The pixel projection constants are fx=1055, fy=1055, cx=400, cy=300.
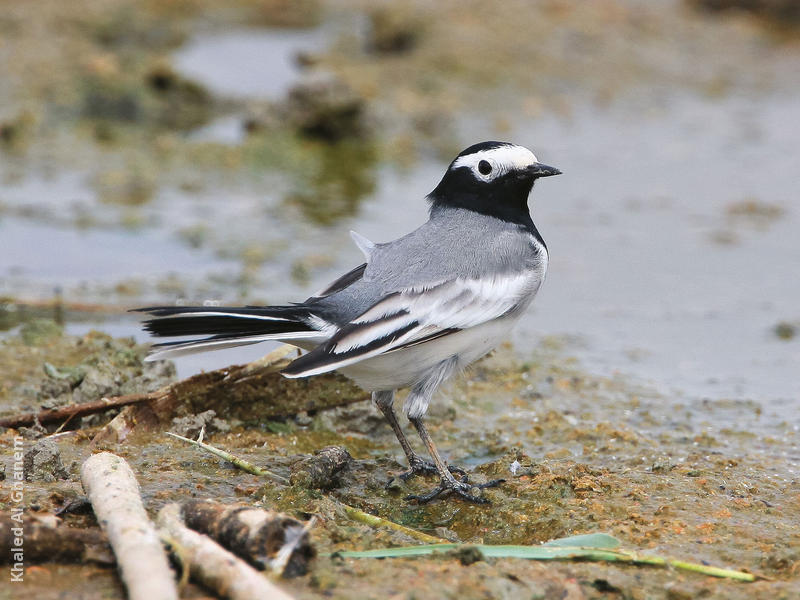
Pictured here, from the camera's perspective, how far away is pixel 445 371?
4.93 meters

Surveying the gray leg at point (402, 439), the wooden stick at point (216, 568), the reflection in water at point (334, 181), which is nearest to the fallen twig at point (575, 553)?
the wooden stick at point (216, 568)

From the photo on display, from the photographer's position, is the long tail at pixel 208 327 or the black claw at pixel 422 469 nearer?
the long tail at pixel 208 327

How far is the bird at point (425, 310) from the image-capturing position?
4.49 meters

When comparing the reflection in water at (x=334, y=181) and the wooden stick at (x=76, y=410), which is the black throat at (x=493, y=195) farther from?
the reflection in water at (x=334, y=181)

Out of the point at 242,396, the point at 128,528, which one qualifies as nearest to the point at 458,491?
the point at 242,396

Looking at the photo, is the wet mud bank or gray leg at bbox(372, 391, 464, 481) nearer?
the wet mud bank

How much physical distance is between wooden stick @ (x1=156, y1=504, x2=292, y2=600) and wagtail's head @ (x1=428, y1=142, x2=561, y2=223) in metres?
2.57

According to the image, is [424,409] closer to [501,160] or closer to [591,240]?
[501,160]

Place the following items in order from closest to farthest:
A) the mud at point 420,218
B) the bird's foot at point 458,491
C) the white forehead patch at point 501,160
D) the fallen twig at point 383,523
A: the fallen twig at point 383,523
the mud at point 420,218
the bird's foot at point 458,491
the white forehead patch at point 501,160

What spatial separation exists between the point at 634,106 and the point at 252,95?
4744mm

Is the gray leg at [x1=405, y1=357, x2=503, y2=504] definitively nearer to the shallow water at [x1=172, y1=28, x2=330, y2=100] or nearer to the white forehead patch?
the white forehead patch

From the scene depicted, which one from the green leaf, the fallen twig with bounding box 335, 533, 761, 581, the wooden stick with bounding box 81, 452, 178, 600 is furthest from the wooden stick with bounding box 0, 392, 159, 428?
the green leaf

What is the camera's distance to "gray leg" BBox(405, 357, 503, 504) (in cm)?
480

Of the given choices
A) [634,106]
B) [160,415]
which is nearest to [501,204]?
[160,415]
